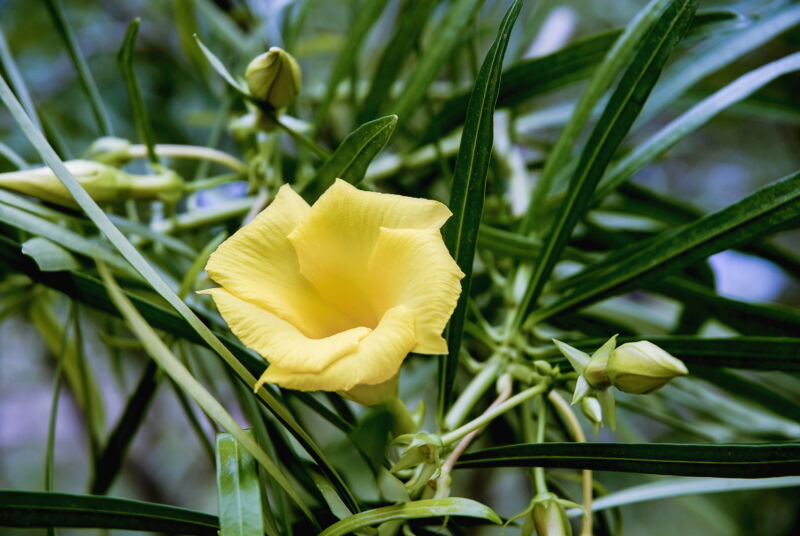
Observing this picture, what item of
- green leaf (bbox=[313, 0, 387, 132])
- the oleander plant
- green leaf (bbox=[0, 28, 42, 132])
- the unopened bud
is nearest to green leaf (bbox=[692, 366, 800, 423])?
the oleander plant

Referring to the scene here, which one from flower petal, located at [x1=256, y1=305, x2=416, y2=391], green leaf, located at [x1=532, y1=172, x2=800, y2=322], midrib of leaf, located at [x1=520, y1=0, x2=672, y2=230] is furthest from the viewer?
midrib of leaf, located at [x1=520, y1=0, x2=672, y2=230]

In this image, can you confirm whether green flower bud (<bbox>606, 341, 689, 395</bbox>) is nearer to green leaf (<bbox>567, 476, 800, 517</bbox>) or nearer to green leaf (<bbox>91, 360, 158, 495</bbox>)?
green leaf (<bbox>567, 476, 800, 517</bbox>)

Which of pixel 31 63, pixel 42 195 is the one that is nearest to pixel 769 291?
pixel 42 195

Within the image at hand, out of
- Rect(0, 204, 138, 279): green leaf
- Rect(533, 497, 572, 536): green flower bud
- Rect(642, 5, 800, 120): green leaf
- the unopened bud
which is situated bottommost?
Rect(533, 497, 572, 536): green flower bud

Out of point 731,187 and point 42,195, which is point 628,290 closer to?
point 42,195

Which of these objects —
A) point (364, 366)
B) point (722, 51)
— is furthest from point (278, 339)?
point (722, 51)

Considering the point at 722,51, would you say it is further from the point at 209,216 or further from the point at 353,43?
the point at 209,216
